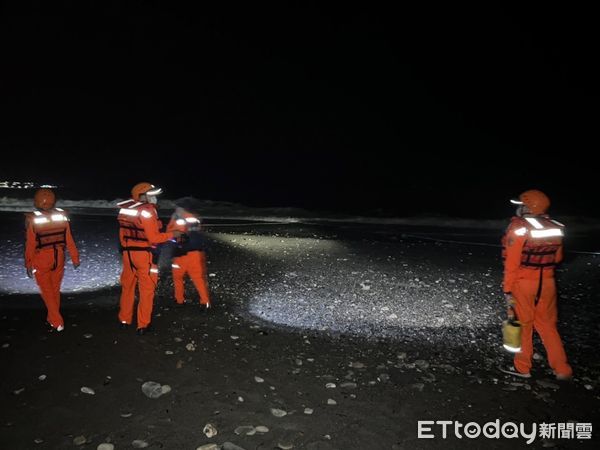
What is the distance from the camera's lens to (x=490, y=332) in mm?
6000

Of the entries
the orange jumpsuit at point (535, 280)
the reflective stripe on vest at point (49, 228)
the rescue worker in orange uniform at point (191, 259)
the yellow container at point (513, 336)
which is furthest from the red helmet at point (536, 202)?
the reflective stripe on vest at point (49, 228)

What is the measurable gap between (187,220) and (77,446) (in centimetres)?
351

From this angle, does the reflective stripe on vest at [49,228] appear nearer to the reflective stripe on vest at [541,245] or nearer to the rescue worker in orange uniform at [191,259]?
the rescue worker in orange uniform at [191,259]

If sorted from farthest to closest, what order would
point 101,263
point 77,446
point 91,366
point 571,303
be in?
point 101,263 < point 571,303 < point 91,366 < point 77,446

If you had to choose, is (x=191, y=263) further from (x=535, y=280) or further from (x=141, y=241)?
(x=535, y=280)

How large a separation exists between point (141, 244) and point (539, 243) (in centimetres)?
503

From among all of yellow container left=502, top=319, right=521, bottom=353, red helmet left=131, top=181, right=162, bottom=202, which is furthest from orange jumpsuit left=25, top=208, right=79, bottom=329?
yellow container left=502, top=319, right=521, bottom=353

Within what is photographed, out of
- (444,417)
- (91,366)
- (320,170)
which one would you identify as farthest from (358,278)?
(320,170)

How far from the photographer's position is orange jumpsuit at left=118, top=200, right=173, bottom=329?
5426mm

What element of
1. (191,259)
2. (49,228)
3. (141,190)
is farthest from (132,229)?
(191,259)

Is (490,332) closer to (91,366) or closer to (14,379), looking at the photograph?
(91,366)

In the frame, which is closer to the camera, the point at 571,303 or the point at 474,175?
the point at 571,303

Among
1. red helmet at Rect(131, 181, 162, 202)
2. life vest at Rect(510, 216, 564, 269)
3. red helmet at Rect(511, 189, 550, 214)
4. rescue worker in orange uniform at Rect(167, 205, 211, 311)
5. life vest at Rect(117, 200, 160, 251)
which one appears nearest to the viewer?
life vest at Rect(510, 216, 564, 269)

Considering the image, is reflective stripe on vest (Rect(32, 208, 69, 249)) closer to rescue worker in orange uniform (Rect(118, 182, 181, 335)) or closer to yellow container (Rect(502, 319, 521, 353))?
rescue worker in orange uniform (Rect(118, 182, 181, 335))
